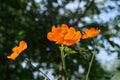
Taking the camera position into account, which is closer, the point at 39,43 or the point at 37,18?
the point at 39,43

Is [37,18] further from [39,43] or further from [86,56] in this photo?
[86,56]

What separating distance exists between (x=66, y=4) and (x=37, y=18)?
1.11 metres

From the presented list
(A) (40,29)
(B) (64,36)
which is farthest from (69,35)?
(A) (40,29)

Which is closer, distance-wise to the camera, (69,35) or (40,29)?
(69,35)

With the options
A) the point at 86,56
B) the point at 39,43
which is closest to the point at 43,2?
the point at 39,43

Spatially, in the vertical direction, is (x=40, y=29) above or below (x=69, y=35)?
above

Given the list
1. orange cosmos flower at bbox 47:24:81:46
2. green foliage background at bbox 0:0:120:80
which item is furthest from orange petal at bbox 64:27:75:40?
green foliage background at bbox 0:0:120:80

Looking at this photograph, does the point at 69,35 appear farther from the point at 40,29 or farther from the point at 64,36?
the point at 40,29

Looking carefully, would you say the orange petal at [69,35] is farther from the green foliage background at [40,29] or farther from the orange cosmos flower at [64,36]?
the green foliage background at [40,29]

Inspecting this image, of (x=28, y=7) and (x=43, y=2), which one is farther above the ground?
(x=43, y=2)

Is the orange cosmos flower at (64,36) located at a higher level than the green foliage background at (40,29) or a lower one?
lower

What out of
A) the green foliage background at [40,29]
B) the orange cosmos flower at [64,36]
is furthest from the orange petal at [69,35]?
the green foliage background at [40,29]

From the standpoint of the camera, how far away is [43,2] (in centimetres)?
849

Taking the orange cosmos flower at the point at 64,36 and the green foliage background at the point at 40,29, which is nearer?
the orange cosmos flower at the point at 64,36
